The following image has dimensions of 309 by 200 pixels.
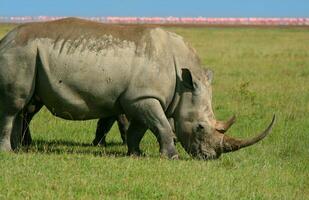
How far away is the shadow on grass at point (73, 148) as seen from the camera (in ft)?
35.9

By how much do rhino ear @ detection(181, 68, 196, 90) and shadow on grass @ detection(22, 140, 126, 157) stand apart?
138 cm

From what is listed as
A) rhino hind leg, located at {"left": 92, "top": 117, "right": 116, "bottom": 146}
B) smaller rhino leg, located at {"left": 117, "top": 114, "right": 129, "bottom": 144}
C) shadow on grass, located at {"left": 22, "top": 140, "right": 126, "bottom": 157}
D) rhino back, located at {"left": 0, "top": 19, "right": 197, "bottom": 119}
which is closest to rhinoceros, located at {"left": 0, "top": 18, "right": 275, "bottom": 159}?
rhino back, located at {"left": 0, "top": 19, "right": 197, "bottom": 119}

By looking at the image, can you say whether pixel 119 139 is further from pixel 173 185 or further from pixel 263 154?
pixel 173 185

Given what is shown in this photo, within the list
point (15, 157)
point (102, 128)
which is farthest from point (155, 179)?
point (102, 128)

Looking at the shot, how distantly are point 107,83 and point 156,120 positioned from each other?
856 mm

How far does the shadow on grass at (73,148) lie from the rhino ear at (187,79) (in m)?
1.38

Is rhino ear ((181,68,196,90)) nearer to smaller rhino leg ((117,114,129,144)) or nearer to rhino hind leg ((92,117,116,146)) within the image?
rhino hind leg ((92,117,116,146))

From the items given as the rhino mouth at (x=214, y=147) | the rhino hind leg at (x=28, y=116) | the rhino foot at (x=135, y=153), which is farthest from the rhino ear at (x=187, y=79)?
the rhino hind leg at (x=28, y=116)

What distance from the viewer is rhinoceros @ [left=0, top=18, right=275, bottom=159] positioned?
10586 millimetres

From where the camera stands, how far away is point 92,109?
10.9 meters

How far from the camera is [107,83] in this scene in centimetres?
1068

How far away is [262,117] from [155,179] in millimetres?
7189

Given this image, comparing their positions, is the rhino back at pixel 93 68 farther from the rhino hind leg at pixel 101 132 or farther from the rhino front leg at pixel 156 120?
the rhino hind leg at pixel 101 132

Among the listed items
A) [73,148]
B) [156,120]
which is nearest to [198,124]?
[156,120]
